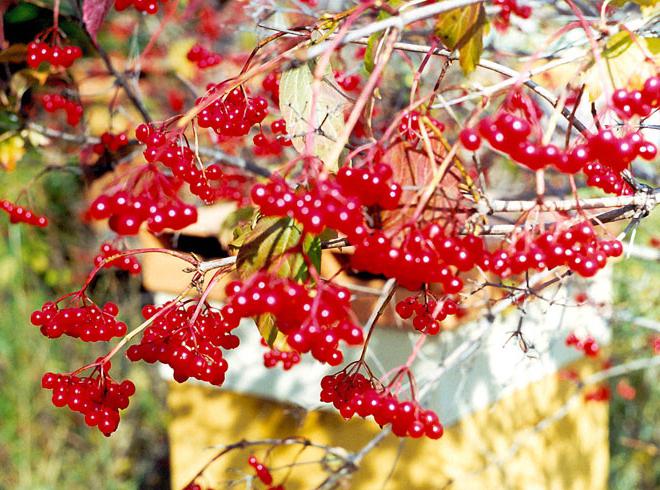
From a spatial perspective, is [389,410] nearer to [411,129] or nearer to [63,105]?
[411,129]

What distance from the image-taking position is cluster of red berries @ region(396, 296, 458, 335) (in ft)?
3.40

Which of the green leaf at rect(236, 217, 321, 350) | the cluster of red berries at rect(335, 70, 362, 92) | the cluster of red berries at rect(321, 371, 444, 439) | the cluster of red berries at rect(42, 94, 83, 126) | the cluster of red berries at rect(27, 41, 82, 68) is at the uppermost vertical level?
the green leaf at rect(236, 217, 321, 350)

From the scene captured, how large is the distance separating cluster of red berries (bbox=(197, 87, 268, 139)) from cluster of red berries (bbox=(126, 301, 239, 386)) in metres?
0.27

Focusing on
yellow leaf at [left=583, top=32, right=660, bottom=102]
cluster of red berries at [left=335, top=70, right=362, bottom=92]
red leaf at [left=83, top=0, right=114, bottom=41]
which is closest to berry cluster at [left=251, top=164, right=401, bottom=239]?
yellow leaf at [left=583, top=32, right=660, bottom=102]

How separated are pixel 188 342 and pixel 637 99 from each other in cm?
64

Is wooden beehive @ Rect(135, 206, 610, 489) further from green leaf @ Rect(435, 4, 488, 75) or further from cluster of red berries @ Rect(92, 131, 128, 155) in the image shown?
green leaf @ Rect(435, 4, 488, 75)

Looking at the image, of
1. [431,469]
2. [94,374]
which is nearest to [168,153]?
[94,374]

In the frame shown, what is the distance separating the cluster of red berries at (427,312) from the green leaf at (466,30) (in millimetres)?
307

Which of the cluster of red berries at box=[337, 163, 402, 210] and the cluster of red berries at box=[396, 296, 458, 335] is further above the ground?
the cluster of red berries at box=[337, 163, 402, 210]

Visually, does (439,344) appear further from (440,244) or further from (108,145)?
(440,244)

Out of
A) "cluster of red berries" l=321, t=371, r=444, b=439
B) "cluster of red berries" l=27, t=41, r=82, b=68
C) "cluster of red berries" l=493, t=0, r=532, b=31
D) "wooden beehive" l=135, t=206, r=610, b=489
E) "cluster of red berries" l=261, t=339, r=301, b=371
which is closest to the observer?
"cluster of red berries" l=321, t=371, r=444, b=439

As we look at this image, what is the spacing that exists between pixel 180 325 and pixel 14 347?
3481mm

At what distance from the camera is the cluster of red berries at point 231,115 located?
1144 millimetres

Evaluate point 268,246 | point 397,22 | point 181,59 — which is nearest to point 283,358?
point 268,246
